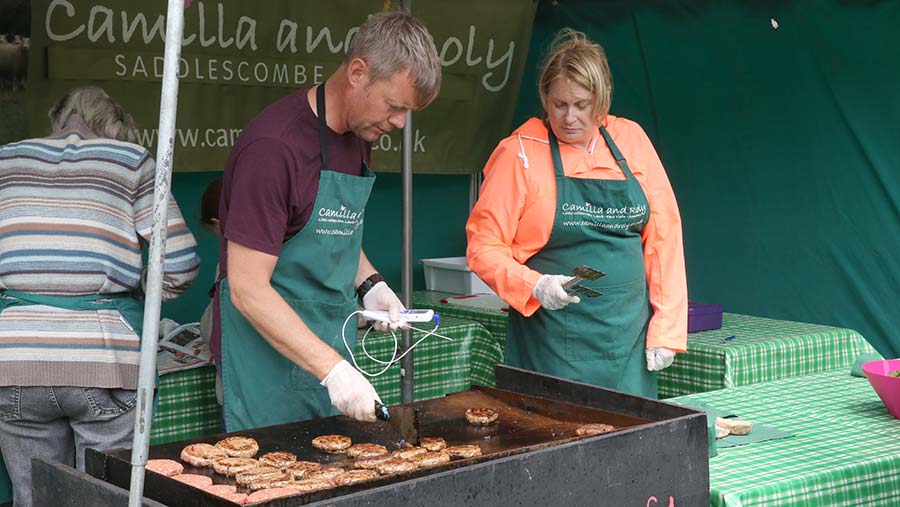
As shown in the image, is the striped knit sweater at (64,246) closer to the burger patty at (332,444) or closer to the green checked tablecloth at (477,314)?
the burger patty at (332,444)

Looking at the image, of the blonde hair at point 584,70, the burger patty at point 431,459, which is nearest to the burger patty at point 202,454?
the burger patty at point 431,459

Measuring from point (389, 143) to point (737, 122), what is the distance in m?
1.87

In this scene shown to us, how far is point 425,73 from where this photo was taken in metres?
2.44

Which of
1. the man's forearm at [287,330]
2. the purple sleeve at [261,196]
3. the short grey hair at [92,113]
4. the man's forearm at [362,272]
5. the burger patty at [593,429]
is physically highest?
the short grey hair at [92,113]

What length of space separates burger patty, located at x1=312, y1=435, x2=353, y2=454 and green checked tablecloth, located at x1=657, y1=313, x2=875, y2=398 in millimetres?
2018

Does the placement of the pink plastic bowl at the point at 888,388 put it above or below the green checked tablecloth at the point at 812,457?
above

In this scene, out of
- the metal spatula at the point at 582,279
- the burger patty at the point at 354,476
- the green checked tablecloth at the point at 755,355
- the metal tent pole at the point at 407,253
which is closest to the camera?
the burger patty at the point at 354,476

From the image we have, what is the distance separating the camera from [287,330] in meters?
2.40

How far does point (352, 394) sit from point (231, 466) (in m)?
0.30

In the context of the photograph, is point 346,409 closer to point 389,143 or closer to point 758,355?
point 758,355

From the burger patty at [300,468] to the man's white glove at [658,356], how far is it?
133 centimetres

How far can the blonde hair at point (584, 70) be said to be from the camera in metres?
3.04

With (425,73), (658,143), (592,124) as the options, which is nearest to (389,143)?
(658,143)

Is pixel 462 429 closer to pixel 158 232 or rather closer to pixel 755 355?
pixel 158 232
